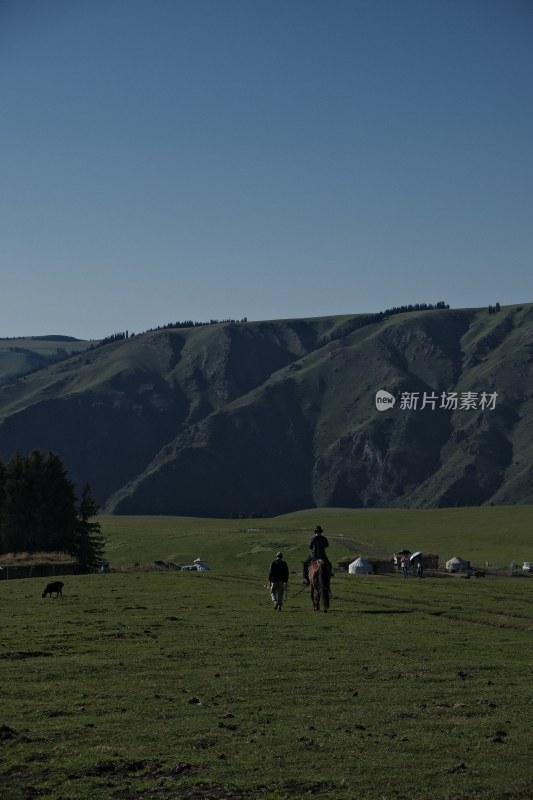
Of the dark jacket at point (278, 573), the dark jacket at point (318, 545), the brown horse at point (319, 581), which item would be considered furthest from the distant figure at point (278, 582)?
the dark jacket at point (318, 545)

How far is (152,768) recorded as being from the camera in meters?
16.3

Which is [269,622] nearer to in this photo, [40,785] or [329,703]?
[329,703]

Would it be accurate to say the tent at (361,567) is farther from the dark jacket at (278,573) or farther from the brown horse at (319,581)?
the brown horse at (319,581)

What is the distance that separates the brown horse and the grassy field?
1.30 m

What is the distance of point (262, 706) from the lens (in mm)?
20938

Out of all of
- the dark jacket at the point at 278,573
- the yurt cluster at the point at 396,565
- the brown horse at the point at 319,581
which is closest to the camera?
the brown horse at the point at 319,581

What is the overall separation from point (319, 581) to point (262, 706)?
21358 mm

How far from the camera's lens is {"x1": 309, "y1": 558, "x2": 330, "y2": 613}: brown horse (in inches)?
1638

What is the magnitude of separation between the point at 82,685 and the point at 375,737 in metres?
8.09

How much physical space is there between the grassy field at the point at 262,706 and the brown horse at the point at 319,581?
130 cm

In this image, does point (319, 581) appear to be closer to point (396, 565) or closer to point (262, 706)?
point (262, 706)

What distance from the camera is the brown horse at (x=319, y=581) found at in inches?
1638

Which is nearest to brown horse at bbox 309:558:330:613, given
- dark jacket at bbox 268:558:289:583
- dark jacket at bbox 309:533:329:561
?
dark jacket at bbox 309:533:329:561

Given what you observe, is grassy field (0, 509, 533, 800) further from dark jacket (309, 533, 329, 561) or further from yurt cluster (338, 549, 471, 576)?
yurt cluster (338, 549, 471, 576)
